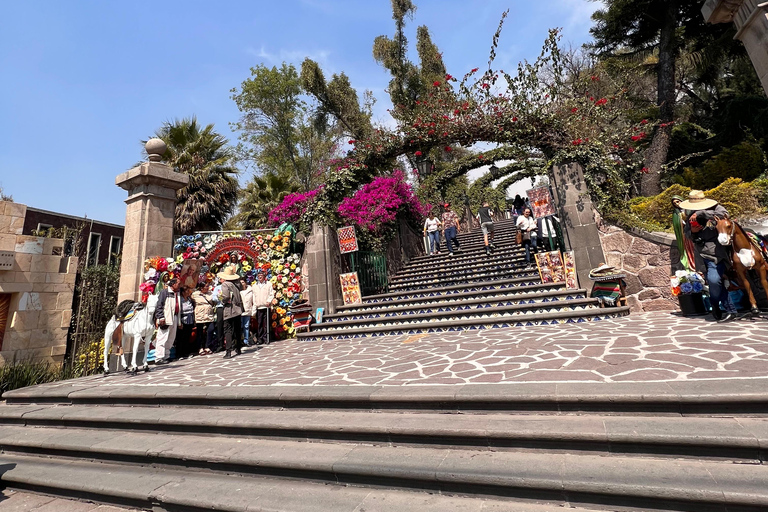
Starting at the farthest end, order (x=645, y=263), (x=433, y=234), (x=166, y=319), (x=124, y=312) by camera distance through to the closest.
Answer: (x=433, y=234)
(x=645, y=263)
(x=166, y=319)
(x=124, y=312)

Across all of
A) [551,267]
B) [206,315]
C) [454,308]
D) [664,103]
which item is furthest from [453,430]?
[664,103]

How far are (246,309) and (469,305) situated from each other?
5247 mm

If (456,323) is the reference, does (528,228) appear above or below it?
above

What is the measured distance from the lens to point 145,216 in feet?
29.4

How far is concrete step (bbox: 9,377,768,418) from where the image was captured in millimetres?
2467

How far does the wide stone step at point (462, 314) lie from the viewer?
6.81m

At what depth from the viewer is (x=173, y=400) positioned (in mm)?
4359

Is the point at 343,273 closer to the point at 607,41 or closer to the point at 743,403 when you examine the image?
the point at 743,403

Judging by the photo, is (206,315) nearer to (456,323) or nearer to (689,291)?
(456,323)

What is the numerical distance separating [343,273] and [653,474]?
8.56 metres

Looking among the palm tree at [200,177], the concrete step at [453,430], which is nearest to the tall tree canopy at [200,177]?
the palm tree at [200,177]

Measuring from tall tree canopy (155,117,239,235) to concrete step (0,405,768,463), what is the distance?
522 inches

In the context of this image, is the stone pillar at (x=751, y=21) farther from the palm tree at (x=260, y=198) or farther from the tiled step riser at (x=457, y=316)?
the palm tree at (x=260, y=198)

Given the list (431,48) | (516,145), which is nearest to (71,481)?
(516,145)
